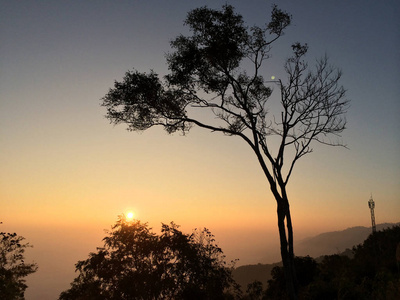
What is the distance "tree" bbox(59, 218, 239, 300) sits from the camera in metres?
16.3

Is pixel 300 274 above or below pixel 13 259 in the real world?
below

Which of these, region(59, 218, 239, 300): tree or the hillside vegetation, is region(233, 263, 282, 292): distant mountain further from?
region(59, 218, 239, 300): tree

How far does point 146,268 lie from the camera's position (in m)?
16.6

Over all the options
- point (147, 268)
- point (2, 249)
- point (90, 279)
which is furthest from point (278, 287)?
point (2, 249)

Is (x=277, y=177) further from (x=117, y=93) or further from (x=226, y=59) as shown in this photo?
(x=117, y=93)

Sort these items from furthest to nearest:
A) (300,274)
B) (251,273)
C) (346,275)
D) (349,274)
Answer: (251,273)
(300,274)
(349,274)
(346,275)

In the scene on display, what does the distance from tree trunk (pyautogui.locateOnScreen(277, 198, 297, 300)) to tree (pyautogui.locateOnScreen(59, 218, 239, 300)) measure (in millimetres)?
5457

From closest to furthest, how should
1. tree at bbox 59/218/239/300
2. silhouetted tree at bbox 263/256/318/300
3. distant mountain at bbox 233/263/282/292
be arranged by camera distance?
tree at bbox 59/218/239/300, silhouetted tree at bbox 263/256/318/300, distant mountain at bbox 233/263/282/292

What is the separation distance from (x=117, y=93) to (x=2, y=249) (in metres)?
15.8

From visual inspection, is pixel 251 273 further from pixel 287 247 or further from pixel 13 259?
pixel 287 247

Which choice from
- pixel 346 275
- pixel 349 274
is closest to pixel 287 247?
pixel 346 275

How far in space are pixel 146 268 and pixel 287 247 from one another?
7741 millimetres

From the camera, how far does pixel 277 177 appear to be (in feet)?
47.3

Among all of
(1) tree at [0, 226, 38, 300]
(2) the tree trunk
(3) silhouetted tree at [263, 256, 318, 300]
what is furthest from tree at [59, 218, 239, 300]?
(3) silhouetted tree at [263, 256, 318, 300]
